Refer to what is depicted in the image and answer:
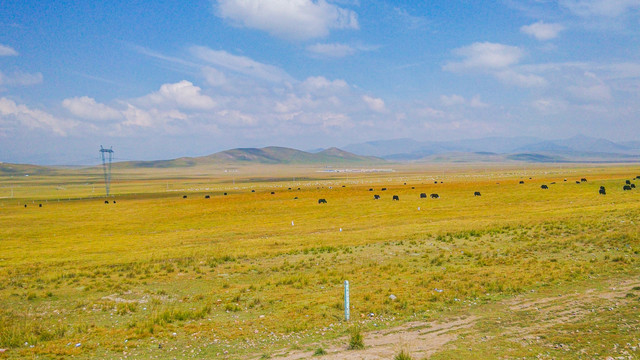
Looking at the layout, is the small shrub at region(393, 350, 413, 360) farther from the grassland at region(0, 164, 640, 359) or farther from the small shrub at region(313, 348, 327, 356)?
the small shrub at region(313, 348, 327, 356)

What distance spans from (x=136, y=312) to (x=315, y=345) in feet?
24.0

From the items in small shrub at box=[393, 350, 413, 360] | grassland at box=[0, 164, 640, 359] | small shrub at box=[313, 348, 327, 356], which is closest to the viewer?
small shrub at box=[393, 350, 413, 360]

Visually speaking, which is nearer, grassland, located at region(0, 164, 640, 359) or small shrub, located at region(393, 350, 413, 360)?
small shrub, located at region(393, 350, 413, 360)

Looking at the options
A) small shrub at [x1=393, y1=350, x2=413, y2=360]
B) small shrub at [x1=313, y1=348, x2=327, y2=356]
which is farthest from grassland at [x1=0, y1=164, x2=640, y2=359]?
small shrub at [x1=393, y1=350, x2=413, y2=360]

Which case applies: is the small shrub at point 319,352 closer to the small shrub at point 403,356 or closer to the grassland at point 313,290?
the grassland at point 313,290

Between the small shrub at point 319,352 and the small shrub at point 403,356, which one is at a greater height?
the small shrub at point 403,356

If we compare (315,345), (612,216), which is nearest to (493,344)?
(315,345)

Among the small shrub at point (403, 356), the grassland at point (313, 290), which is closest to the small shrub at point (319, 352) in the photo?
the grassland at point (313, 290)

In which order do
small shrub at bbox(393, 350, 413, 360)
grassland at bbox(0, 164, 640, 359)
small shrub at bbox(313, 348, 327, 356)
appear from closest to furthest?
small shrub at bbox(393, 350, 413, 360)
small shrub at bbox(313, 348, 327, 356)
grassland at bbox(0, 164, 640, 359)

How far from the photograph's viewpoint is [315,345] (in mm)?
10336

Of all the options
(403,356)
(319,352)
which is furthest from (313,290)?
(403,356)

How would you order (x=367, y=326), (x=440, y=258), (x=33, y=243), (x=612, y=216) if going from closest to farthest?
(x=367, y=326)
(x=440, y=258)
(x=612, y=216)
(x=33, y=243)

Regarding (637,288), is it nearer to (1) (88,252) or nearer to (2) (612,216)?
(2) (612,216)

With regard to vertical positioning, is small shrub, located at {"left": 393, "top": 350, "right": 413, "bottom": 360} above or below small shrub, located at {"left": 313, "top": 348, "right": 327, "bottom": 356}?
above
